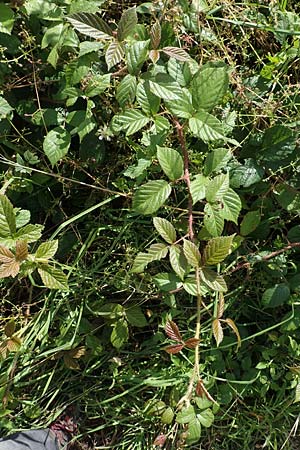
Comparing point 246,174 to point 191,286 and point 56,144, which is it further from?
point 56,144

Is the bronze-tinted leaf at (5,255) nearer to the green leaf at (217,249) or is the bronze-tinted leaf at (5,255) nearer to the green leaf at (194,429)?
the green leaf at (217,249)

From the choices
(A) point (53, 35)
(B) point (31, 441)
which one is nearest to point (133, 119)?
(A) point (53, 35)

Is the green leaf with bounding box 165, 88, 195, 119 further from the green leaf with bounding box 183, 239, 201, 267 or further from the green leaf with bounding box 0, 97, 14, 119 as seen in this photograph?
the green leaf with bounding box 0, 97, 14, 119

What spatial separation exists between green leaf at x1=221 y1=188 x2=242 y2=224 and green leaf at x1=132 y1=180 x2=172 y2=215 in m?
0.16

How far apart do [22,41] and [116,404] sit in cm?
102

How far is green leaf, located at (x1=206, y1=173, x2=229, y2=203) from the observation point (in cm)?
124

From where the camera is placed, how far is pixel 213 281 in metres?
1.21

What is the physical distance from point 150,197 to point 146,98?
0.22 m

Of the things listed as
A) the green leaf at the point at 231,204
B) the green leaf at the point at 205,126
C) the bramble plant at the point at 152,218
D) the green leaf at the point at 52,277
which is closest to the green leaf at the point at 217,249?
the bramble plant at the point at 152,218

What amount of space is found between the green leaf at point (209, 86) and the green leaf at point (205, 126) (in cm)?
2

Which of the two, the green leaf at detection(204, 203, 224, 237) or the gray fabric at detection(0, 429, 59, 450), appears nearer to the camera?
the green leaf at detection(204, 203, 224, 237)

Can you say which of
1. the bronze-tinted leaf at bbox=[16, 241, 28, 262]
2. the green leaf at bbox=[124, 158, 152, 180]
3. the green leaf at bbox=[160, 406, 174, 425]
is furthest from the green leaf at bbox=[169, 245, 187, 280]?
the green leaf at bbox=[160, 406, 174, 425]

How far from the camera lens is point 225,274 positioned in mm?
1461

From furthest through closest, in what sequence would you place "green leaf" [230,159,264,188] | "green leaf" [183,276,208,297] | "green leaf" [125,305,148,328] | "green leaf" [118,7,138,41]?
"green leaf" [125,305,148,328] < "green leaf" [230,159,264,188] < "green leaf" [183,276,208,297] < "green leaf" [118,7,138,41]
